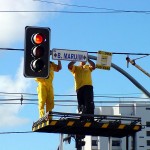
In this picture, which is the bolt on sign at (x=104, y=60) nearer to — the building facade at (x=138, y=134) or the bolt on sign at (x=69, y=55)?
the bolt on sign at (x=69, y=55)

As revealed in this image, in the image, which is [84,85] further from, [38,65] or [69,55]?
[38,65]

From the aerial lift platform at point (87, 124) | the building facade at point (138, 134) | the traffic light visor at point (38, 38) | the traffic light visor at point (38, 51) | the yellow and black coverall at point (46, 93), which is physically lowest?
the aerial lift platform at point (87, 124)

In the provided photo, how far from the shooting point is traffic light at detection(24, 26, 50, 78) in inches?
500

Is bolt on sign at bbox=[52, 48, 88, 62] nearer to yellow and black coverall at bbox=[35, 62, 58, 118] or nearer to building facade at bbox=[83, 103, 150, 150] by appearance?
yellow and black coverall at bbox=[35, 62, 58, 118]

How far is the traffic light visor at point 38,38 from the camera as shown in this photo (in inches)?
507

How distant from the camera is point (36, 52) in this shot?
1281 centimetres

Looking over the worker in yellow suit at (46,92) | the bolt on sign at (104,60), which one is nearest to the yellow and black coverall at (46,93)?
the worker in yellow suit at (46,92)

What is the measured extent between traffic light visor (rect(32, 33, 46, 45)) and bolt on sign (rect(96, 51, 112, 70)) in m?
2.77

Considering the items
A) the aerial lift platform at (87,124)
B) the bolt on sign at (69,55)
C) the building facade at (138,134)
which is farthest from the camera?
the building facade at (138,134)

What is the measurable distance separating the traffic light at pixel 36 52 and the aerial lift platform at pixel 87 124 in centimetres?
95

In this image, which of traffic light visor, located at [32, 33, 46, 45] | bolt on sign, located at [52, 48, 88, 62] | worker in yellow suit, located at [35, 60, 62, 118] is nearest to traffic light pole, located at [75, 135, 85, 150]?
worker in yellow suit, located at [35, 60, 62, 118]

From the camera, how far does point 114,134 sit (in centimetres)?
1316

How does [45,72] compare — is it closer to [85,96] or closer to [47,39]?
[47,39]

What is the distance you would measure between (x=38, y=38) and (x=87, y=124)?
83.9 inches
